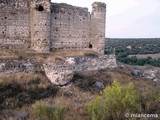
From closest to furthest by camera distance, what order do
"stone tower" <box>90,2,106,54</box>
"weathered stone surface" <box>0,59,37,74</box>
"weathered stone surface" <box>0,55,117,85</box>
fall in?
"weathered stone surface" <box>0,59,37,74</box>, "weathered stone surface" <box>0,55,117,85</box>, "stone tower" <box>90,2,106,54</box>

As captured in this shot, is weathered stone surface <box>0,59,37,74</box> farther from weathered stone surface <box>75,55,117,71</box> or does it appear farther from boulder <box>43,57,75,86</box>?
weathered stone surface <box>75,55,117,71</box>

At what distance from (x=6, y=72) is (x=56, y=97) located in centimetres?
340

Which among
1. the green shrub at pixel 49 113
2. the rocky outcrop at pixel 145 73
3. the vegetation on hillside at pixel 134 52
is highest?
the green shrub at pixel 49 113

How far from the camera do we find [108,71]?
28891 millimetres

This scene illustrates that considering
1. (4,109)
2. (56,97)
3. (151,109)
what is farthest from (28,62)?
(151,109)

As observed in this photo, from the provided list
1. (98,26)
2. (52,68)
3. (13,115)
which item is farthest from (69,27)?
(13,115)

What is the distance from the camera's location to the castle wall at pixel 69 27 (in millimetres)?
28875

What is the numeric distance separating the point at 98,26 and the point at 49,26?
5.22 m

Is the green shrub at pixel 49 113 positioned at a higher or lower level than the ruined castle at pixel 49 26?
lower

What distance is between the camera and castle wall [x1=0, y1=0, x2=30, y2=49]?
25.9 m

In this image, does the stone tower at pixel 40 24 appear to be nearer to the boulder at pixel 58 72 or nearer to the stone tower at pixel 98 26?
the boulder at pixel 58 72

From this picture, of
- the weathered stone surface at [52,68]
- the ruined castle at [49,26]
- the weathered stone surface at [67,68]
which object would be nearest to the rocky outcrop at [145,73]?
the ruined castle at [49,26]

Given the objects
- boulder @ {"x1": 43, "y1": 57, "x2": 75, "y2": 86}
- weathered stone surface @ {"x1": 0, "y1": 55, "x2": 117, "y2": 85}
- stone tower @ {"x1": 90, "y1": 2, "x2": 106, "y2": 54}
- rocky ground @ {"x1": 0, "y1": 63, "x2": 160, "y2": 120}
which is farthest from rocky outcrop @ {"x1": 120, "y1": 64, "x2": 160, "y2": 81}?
boulder @ {"x1": 43, "y1": 57, "x2": 75, "y2": 86}

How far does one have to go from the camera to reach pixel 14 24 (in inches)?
1041
